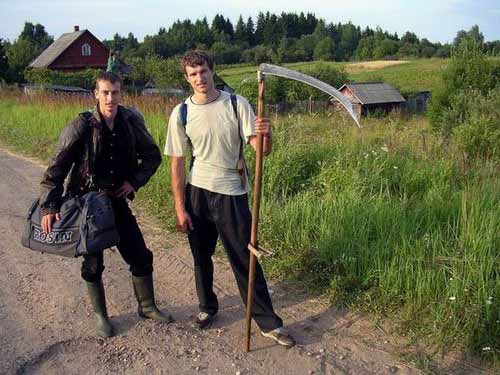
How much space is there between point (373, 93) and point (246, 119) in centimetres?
3886

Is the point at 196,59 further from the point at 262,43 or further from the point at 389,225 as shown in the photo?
the point at 262,43

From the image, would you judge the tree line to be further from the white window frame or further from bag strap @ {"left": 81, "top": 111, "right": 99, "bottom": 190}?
bag strap @ {"left": 81, "top": 111, "right": 99, "bottom": 190}

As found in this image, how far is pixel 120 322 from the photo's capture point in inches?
151

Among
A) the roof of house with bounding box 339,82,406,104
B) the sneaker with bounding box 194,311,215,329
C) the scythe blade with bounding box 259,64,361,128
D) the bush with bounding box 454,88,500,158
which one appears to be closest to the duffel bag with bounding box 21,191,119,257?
the sneaker with bounding box 194,311,215,329

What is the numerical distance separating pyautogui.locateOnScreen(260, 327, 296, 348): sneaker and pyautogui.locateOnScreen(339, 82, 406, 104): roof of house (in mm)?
34947

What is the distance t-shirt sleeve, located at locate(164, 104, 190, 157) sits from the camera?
3.46 metres

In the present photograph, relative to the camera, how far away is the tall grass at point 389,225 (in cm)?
358

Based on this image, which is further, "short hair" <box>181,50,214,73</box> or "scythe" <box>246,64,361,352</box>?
"short hair" <box>181,50,214,73</box>

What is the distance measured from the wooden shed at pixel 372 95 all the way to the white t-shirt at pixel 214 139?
33.3m

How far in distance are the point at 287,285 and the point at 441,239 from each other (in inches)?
52.7

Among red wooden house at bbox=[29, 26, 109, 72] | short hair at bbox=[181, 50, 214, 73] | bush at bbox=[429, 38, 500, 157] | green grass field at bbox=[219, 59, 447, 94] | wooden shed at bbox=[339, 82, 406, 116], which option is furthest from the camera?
green grass field at bbox=[219, 59, 447, 94]

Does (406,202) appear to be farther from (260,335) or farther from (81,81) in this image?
(81,81)

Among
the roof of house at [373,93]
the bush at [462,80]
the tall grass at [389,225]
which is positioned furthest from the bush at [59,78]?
the tall grass at [389,225]

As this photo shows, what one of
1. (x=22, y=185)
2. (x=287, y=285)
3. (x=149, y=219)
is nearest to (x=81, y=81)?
(x=22, y=185)
